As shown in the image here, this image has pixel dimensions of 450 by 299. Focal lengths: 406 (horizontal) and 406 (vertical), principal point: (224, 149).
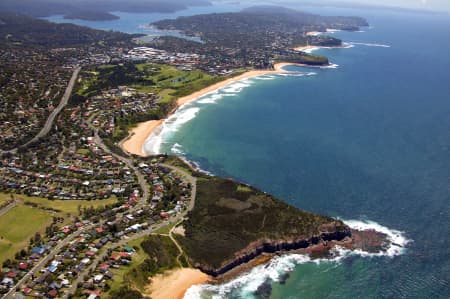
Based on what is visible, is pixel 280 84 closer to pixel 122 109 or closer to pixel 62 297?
pixel 122 109

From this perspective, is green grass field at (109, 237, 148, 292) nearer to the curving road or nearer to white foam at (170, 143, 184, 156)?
white foam at (170, 143, 184, 156)

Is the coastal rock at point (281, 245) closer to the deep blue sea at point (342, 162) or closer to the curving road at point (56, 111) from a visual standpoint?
the deep blue sea at point (342, 162)

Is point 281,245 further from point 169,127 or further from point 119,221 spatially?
point 169,127

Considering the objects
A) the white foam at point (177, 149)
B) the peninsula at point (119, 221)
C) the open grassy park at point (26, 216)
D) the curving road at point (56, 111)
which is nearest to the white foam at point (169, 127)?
the white foam at point (177, 149)

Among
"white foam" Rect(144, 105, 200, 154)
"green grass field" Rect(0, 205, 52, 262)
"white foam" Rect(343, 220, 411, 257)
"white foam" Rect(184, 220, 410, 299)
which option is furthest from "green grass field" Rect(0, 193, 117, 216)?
"white foam" Rect(343, 220, 411, 257)

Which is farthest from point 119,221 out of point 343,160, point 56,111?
point 56,111

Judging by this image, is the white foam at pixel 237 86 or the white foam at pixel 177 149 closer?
the white foam at pixel 177 149
